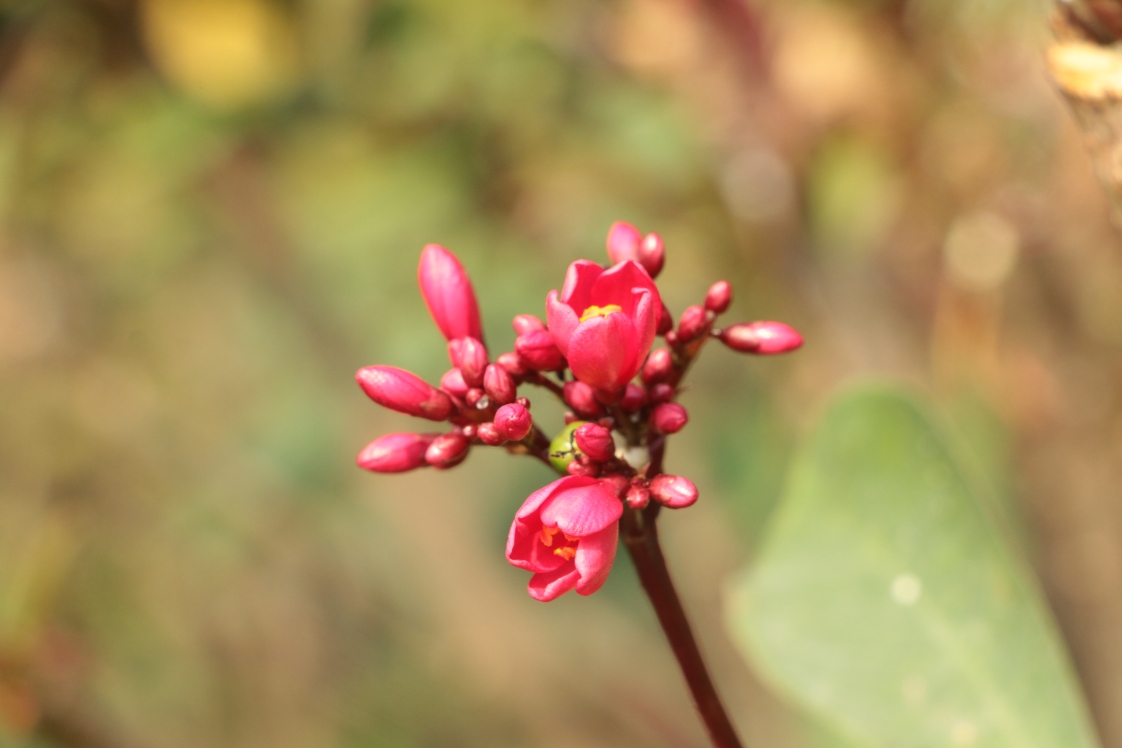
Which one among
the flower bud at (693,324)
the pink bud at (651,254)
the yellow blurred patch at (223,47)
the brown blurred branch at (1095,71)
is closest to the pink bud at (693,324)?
the flower bud at (693,324)

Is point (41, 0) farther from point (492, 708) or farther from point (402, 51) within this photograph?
point (492, 708)

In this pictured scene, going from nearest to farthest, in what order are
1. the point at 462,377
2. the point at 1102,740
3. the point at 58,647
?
the point at 462,377 < the point at 58,647 < the point at 1102,740

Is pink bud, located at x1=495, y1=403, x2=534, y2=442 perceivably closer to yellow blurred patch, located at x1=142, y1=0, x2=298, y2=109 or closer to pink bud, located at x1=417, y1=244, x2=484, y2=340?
pink bud, located at x1=417, y1=244, x2=484, y2=340

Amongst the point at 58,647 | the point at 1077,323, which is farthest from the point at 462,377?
the point at 1077,323

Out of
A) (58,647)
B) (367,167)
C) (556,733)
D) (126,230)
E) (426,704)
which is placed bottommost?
(426,704)

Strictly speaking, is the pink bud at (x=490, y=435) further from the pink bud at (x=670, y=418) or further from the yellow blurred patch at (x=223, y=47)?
the yellow blurred patch at (x=223, y=47)

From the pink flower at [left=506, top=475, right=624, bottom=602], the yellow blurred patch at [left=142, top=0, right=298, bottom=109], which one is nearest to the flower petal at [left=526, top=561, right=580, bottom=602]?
the pink flower at [left=506, top=475, right=624, bottom=602]

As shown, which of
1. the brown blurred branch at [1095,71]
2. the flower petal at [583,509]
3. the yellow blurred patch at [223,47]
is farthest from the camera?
the yellow blurred patch at [223,47]
